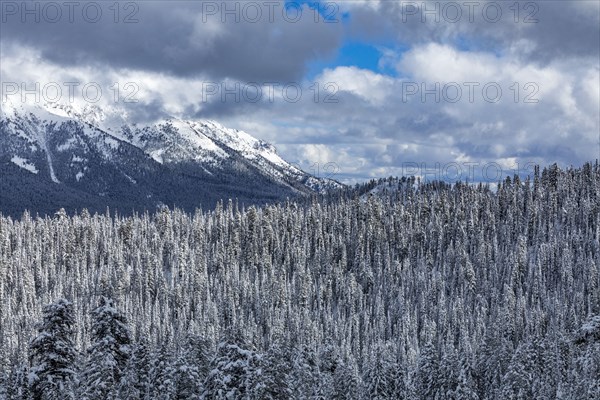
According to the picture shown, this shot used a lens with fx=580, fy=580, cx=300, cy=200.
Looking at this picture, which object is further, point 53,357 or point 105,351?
point 105,351

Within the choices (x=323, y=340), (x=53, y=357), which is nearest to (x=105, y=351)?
(x=53, y=357)

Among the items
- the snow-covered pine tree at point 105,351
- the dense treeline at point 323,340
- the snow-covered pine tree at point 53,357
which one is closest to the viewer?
the snow-covered pine tree at point 53,357

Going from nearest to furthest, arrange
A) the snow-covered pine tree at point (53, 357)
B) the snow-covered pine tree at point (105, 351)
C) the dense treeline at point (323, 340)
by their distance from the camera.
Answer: the snow-covered pine tree at point (53, 357), the snow-covered pine tree at point (105, 351), the dense treeline at point (323, 340)

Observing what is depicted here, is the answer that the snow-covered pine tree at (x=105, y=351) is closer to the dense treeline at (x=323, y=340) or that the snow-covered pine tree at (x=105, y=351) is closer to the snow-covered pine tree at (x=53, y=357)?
the dense treeline at (x=323, y=340)

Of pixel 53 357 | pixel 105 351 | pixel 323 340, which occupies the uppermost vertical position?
pixel 105 351

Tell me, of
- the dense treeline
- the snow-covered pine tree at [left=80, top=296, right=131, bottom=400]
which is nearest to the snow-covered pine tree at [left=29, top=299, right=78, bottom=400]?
the dense treeline

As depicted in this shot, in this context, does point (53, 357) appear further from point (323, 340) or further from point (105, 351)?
point (323, 340)

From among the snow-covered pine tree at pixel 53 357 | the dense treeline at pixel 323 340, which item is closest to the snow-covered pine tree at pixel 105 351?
the dense treeline at pixel 323 340

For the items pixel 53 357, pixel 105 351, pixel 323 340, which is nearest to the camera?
pixel 53 357

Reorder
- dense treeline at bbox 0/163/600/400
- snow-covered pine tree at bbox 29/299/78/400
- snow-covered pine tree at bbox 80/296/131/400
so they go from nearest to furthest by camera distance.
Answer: snow-covered pine tree at bbox 29/299/78/400 < snow-covered pine tree at bbox 80/296/131/400 < dense treeline at bbox 0/163/600/400

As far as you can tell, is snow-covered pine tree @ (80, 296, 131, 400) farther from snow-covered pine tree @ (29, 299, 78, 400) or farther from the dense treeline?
snow-covered pine tree @ (29, 299, 78, 400)

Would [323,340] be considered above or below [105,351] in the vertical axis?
below

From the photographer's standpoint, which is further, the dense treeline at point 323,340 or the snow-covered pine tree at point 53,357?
the dense treeline at point 323,340

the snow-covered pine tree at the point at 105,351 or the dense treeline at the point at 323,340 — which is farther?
the dense treeline at the point at 323,340
